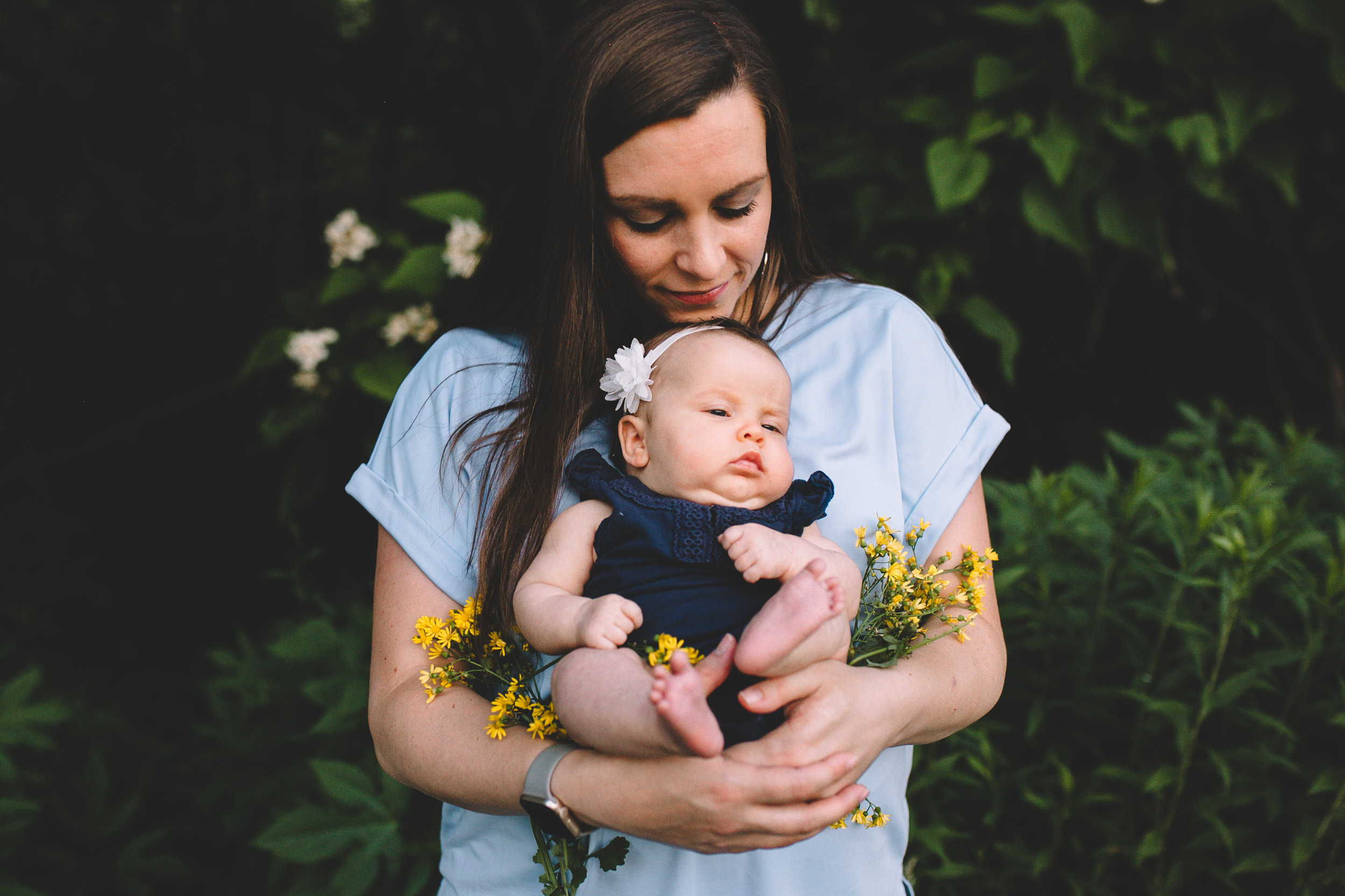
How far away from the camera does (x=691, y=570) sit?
1.32m

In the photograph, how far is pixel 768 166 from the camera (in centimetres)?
169

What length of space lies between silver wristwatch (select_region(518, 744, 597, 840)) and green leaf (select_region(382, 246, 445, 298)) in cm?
194

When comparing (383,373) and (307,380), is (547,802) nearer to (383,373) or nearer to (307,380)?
(383,373)

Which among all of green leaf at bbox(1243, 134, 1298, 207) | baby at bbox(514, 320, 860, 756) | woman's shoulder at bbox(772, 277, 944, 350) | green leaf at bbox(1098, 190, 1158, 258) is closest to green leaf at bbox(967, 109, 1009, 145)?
green leaf at bbox(1098, 190, 1158, 258)

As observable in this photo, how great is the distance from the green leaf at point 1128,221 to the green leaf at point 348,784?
107 inches

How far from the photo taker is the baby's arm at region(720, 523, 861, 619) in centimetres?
124

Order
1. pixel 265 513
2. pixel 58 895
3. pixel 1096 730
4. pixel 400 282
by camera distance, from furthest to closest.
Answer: pixel 265 513 → pixel 400 282 → pixel 58 895 → pixel 1096 730

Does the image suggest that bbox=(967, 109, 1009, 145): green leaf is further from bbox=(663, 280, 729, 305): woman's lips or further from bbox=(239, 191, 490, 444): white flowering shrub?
bbox=(239, 191, 490, 444): white flowering shrub

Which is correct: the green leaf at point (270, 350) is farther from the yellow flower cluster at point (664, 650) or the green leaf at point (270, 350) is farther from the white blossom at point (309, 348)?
the yellow flower cluster at point (664, 650)

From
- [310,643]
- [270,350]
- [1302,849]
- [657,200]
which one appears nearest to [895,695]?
[657,200]

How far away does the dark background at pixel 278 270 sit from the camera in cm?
302

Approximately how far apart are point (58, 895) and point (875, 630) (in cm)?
252

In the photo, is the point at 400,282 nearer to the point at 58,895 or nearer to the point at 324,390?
the point at 324,390

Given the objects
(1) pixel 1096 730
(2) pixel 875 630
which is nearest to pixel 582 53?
(2) pixel 875 630
